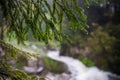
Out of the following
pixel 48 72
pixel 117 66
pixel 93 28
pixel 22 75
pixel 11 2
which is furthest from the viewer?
pixel 93 28

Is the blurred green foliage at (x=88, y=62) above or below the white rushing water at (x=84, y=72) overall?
above

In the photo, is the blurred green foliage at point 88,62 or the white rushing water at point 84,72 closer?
the white rushing water at point 84,72

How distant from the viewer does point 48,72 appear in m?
9.29

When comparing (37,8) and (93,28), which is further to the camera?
(93,28)

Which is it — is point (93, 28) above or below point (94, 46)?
above

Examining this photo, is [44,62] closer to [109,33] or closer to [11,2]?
[109,33]

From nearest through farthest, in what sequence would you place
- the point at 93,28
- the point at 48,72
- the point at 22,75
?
the point at 22,75 → the point at 48,72 → the point at 93,28

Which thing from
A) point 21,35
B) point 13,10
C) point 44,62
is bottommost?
point 44,62

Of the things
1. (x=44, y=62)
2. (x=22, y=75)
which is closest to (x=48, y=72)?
(x=44, y=62)

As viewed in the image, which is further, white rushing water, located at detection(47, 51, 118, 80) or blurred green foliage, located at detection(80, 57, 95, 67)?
blurred green foliage, located at detection(80, 57, 95, 67)

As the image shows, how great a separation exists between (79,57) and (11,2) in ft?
34.1

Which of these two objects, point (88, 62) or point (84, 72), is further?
point (88, 62)

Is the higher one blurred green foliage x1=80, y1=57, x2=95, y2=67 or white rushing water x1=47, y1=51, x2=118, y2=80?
blurred green foliage x1=80, y1=57, x2=95, y2=67

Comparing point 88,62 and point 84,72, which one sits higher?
point 88,62
